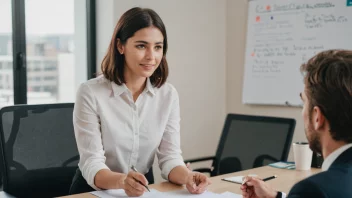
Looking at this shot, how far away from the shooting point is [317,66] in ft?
3.72

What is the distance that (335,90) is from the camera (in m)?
1.09

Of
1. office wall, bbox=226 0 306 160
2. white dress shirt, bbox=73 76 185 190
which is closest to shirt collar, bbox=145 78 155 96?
white dress shirt, bbox=73 76 185 190

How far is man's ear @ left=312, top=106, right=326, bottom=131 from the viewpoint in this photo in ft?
3.69

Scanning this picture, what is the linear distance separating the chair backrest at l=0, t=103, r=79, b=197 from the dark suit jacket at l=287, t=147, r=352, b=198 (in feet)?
4.83

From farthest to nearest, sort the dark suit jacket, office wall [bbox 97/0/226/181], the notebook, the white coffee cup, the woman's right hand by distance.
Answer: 1. office wall [bbox 97/0/226/181]
2. the white coffee cup
3. the notebook
4. the woman's right hand
5. the dark suit jacket

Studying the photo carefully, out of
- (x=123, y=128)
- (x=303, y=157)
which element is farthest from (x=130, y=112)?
(x=303, y=157)

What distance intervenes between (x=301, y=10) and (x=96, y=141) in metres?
2.45

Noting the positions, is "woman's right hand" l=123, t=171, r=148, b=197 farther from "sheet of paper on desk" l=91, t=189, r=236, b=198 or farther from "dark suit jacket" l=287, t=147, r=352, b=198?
"dark suit jacket" l=287, t=147, r=352, b=198

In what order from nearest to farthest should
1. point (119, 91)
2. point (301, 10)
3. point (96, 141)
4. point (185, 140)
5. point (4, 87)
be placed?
point (96, 141)
point (119, 91)
point (4, 87)
point (301, 10)
point (185, 140)

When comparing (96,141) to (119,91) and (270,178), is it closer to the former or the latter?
(119,91)

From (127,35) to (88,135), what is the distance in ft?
1.44

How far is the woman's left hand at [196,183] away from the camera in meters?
1.81

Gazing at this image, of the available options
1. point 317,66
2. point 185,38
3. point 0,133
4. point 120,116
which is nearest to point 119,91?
point 120,116

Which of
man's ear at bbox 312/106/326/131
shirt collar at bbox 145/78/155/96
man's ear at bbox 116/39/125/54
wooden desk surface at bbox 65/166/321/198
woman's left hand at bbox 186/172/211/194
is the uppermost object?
man's ear at bbox 116/39/125/54
